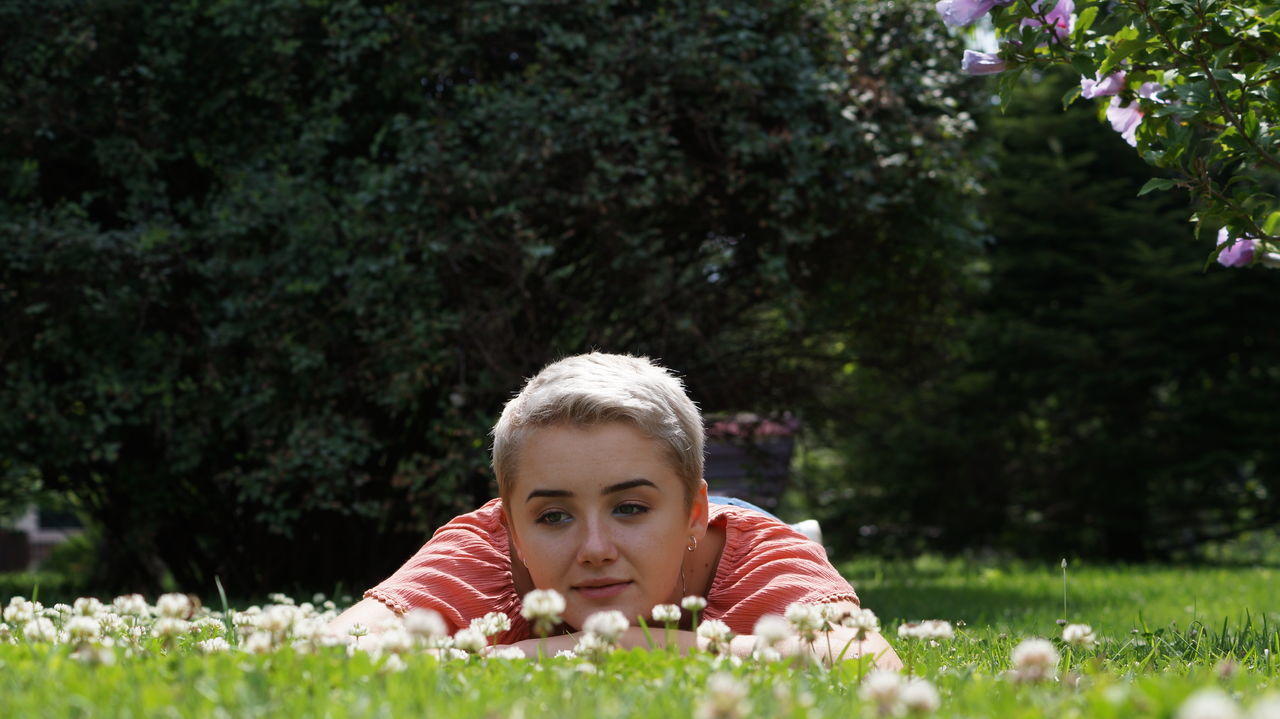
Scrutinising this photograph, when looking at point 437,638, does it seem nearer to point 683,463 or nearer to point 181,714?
point 181,714

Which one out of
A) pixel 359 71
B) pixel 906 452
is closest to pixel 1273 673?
pixel 359 71

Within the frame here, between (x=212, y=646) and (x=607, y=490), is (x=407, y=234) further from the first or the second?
(x=212, y=646)

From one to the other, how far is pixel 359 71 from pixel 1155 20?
505cm

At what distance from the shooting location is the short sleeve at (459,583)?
3088 millimetres

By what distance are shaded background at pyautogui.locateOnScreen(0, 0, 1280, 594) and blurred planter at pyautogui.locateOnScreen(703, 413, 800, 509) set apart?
247mm

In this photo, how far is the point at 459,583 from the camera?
3.25 metres

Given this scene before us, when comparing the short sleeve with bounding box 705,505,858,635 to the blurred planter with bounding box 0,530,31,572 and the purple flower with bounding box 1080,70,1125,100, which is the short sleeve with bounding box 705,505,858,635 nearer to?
the purple flower with bounding box 1080,70,1125,100

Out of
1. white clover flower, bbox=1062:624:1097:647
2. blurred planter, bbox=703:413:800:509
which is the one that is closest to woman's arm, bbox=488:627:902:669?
white clover flower, bbox=1062:624:1097:647

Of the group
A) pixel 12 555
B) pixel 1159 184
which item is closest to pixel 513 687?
pixel 1159 184

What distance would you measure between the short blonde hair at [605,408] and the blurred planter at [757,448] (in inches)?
179

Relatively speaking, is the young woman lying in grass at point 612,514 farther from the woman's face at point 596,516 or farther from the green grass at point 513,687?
the green grass at point 513,687

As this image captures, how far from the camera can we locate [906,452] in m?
12.9

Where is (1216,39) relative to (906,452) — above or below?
above

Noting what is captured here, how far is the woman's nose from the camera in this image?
2.63 metres
